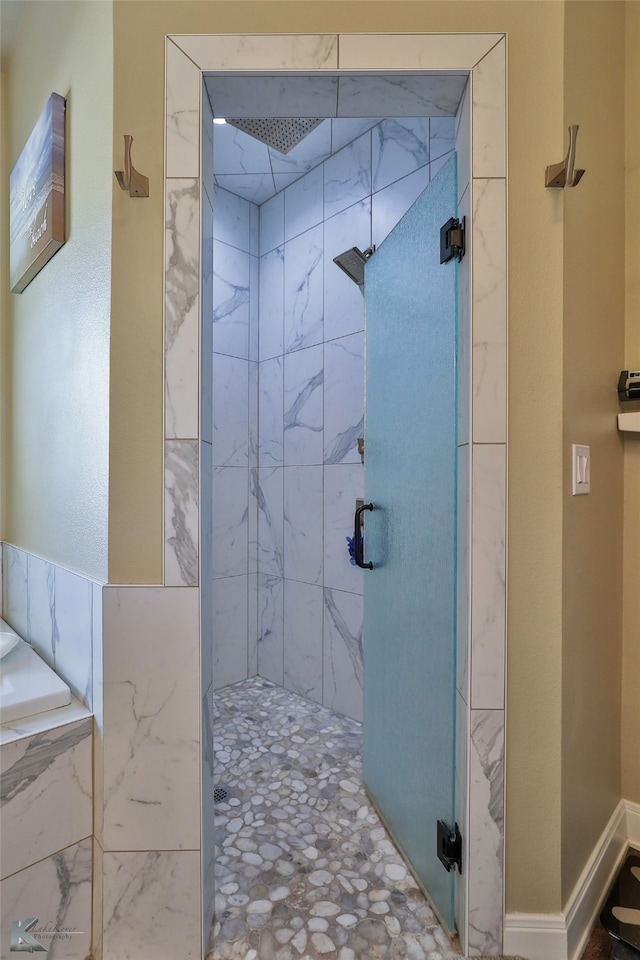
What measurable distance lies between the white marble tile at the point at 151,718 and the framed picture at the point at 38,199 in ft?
3.75

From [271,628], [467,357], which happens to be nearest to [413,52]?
[467,357]

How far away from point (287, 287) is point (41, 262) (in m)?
1.34

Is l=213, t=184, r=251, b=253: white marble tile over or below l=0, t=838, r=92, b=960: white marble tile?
over

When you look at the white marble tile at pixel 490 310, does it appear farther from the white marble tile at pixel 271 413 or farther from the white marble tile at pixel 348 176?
the white marble tile at pixel 271 413

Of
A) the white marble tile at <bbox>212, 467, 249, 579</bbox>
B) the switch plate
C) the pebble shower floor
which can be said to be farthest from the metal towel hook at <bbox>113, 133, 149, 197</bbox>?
the pebble shower floor

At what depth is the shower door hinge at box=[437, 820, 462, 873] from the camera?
3.91 ft

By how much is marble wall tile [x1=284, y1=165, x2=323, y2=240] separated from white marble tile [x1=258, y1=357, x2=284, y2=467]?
0.70 m

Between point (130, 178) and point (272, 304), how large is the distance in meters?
1.75

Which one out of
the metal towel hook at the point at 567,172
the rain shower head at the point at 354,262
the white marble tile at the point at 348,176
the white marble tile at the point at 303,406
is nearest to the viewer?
the metal towel hook at the point at 567,172

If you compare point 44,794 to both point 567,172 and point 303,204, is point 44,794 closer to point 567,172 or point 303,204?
point 567,172

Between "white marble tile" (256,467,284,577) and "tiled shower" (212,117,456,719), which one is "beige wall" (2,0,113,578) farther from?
"white marble tile" (256,467,284,577)

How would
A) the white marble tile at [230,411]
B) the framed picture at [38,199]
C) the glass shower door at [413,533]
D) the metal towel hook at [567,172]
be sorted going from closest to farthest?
→ the metal towel hook at [567,172]
the glass shower door at [413,533]
the framed picture at [38,199]
the white marble tile at [230,411]

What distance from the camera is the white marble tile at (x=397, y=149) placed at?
2021 millimetres

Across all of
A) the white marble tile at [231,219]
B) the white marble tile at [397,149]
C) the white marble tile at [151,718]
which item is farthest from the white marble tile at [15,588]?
the white marble tile at [397,149]
